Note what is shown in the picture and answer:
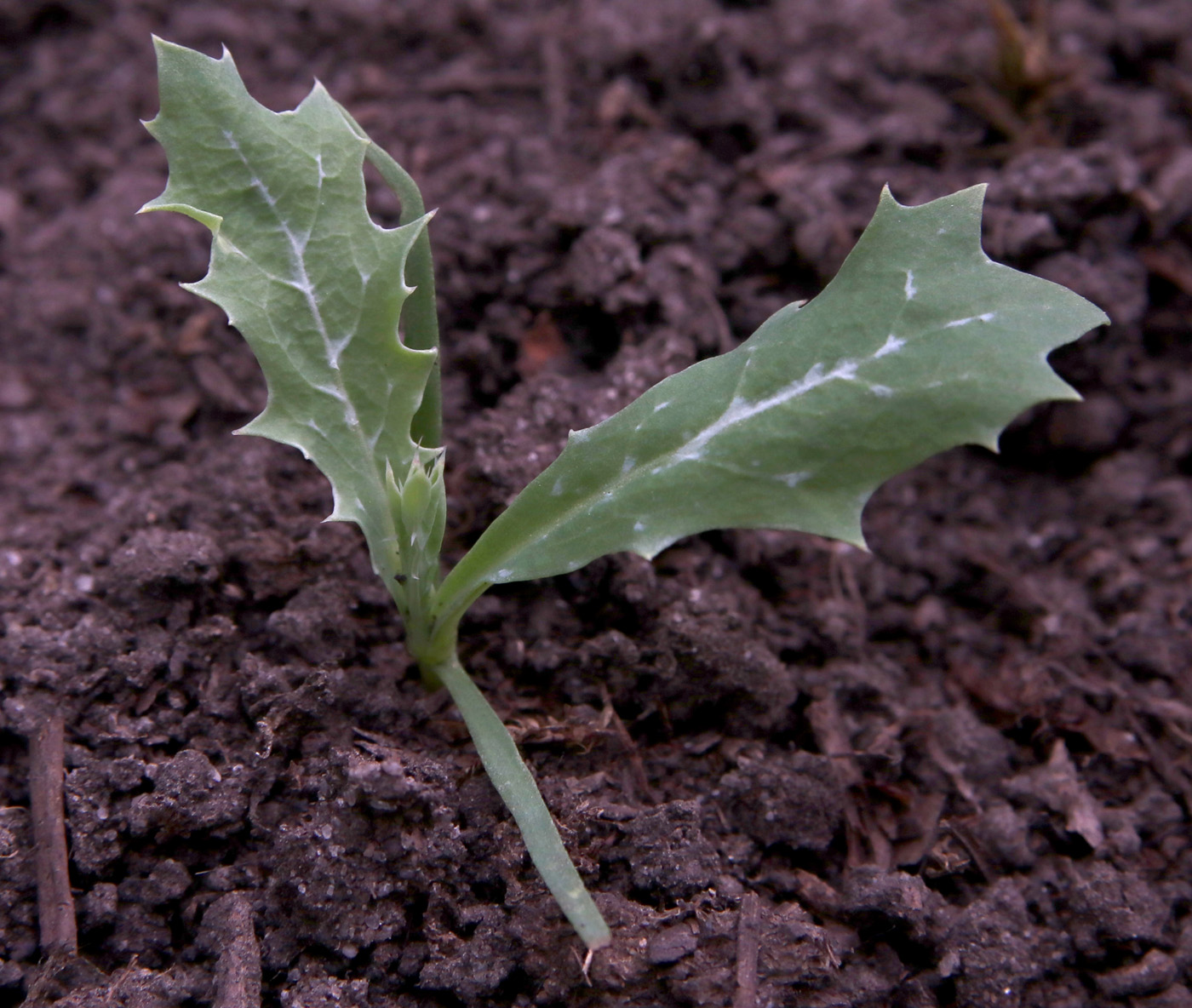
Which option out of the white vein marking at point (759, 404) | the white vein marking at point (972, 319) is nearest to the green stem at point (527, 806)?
the white vein marking at point (759, 404)

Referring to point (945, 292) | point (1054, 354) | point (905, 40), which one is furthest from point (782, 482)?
point (905, 40)

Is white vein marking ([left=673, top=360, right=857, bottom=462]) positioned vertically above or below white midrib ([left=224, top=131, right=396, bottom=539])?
below

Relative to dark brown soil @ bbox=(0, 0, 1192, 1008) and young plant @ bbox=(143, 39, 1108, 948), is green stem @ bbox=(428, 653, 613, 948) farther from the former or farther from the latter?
dark brown soil @ bbox=(0, 0, 1192, 1008)

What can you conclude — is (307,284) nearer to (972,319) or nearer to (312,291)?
(312,291)

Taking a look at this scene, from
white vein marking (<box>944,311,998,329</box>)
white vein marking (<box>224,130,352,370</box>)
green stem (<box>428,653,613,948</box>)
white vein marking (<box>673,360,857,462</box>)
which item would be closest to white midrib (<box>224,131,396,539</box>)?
white vein marking (<box>224,130,352,370</box>)

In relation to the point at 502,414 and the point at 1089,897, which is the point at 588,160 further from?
the point at 1089,897

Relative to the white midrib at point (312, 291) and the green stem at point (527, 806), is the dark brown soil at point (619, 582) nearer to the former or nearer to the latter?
the green stem at point (527, 806)
